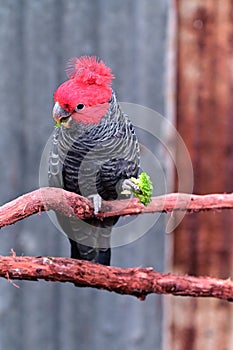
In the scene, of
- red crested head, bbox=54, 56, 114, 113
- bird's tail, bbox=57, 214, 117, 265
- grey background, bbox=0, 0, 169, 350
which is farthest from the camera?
grey background, bbox=0, 0, 169, 350

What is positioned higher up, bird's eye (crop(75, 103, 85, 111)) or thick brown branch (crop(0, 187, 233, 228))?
bird's eye (crop(75, 103, 85, 111))

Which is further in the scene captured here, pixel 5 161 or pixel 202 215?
pixel 202 215

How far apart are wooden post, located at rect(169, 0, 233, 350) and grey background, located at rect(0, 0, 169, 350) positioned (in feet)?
0.17

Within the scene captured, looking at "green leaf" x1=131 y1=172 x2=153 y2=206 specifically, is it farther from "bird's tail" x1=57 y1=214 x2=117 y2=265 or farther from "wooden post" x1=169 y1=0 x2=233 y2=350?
"wooden post" x1=169 y1=0 x2=233 y2=350

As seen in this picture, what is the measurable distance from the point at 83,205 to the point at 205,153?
1.98ft

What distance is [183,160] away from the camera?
0.56 metres

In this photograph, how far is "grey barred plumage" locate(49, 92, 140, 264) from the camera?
39cm

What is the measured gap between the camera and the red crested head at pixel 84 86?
342 mm

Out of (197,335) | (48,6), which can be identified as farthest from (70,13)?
(197,335)

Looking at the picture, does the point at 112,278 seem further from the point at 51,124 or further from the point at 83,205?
the point at 51,124

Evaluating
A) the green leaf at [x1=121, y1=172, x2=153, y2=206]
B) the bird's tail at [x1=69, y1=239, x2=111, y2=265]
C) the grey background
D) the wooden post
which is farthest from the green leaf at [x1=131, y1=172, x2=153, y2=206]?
the wooden post

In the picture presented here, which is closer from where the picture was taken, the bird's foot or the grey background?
the bird's foot

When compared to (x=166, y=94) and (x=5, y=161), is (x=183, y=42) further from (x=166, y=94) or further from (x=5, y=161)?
(x=5, y=161)

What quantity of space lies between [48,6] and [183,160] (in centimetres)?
26
